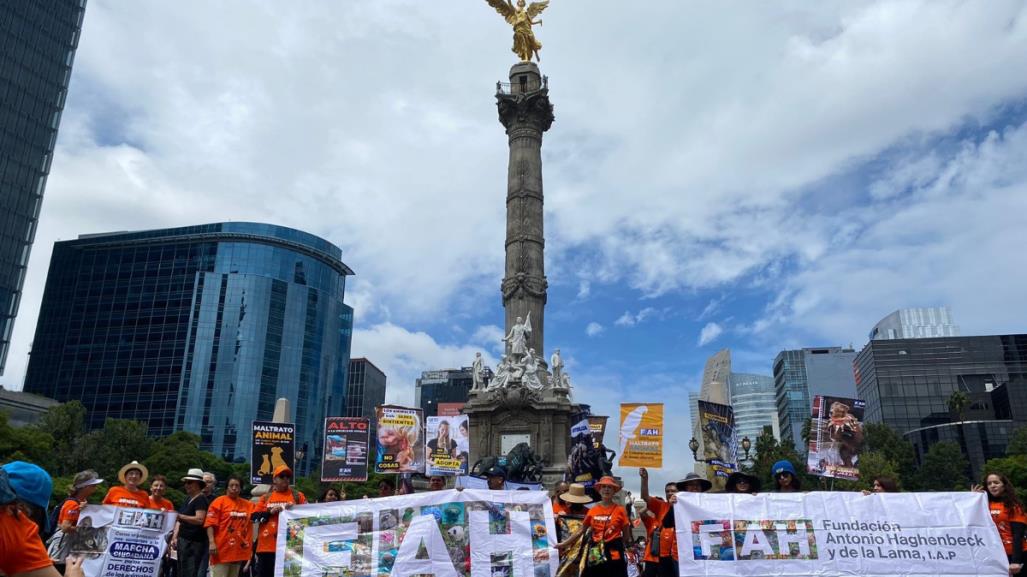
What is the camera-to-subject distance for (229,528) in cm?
1032

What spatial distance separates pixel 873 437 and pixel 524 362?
4095 centimetres

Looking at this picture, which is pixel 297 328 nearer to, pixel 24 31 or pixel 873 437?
pixel 24 31

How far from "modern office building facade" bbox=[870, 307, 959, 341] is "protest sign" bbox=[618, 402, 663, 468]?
454ft

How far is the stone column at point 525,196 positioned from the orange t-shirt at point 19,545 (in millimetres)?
34292

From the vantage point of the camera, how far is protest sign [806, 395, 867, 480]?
941 inches

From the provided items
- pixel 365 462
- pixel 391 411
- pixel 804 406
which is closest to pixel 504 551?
pixel 365 462

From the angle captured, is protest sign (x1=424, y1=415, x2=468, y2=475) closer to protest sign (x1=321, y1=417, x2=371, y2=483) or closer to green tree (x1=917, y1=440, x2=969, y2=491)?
protest sign (x1=321, y1=417, x2=371, y2=483)

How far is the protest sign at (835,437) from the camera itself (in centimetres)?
2389

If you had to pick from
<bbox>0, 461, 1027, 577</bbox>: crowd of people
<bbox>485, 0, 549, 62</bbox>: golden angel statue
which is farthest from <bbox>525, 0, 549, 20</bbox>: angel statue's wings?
<bbox>0, 461, 1027, 577</bbox>: crowd of people

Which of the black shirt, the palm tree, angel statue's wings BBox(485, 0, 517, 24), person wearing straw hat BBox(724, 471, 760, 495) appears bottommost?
the black shirt

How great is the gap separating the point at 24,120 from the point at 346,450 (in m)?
77.2

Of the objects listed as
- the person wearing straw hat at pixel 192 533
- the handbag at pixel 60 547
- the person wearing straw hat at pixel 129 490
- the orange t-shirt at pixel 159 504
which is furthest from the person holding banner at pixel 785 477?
the handbag at pixel 60 547

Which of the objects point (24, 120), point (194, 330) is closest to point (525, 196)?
point (24, 120)

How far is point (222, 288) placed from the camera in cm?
10800
